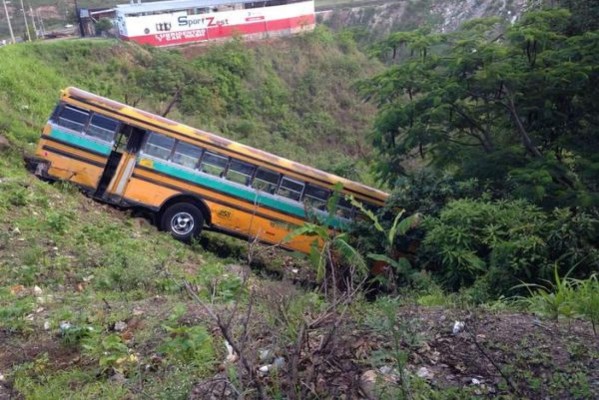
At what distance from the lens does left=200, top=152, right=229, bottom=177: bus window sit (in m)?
12.5

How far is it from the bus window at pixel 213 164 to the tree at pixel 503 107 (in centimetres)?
328

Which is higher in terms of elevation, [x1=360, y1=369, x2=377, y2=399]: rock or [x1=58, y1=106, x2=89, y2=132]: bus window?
[x1=360, y1=369, x2=377, y2=399]: rock

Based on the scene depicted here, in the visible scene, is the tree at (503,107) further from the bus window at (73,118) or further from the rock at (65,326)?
the rock at (65,326)

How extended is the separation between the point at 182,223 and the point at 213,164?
1260 mm


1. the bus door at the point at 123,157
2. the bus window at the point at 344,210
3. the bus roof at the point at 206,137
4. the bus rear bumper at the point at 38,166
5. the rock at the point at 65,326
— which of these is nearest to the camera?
the rock at the point at 65,326

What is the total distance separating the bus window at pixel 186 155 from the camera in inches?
487

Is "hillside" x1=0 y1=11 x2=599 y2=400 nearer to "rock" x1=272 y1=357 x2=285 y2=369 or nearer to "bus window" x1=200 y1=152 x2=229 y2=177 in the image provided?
"rock" x1=272 y1=357 x2=285 y2=369

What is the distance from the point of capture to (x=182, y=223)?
12.7 metres

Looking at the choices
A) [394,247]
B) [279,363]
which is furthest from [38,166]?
[279,363]

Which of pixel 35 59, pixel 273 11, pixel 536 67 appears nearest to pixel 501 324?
pixel 536 67

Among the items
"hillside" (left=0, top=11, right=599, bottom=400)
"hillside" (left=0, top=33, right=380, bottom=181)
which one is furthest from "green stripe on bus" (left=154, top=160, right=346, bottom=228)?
"hillside" (left=0, top=33, right=380, bottom=181)

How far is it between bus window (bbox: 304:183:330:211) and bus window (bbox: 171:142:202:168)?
218 centimetres

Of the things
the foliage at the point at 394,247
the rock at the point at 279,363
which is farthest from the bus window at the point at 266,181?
the rock at the point at 279,363

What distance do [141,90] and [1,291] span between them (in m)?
17.8
